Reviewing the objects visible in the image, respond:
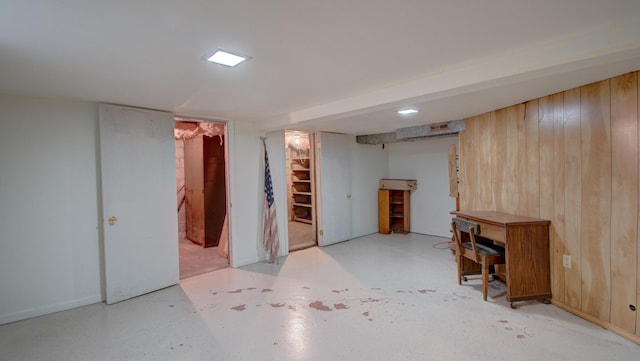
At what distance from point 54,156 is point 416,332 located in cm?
375

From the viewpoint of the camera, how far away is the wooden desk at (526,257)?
290cm

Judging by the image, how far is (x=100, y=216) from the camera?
3.24 meters

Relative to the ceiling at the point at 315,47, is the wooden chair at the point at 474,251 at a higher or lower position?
lower

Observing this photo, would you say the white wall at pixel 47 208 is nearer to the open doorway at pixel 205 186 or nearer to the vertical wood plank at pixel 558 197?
the open doorway at pixel 205 186

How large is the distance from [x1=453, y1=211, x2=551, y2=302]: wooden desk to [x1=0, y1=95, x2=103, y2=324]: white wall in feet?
13.6

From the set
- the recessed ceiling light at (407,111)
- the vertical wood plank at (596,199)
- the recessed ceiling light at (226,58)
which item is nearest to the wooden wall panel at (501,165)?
the vertical wood plank at (596,199)

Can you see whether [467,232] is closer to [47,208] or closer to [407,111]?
[407,111]

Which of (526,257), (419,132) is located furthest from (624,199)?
(419,132)

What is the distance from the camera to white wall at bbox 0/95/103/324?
9.18 ft

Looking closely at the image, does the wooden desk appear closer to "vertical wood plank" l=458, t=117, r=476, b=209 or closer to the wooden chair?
the wooden chair

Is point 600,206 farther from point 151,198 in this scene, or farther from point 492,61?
point 151,198

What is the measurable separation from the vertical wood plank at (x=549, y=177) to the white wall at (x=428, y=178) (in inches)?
102

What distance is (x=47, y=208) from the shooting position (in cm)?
296

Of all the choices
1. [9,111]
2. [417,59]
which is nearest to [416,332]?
[417,59]
